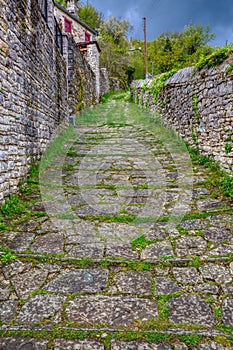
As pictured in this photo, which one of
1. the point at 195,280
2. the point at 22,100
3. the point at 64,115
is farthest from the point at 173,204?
the point at 64,115

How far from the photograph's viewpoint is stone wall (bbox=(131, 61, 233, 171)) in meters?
4.75

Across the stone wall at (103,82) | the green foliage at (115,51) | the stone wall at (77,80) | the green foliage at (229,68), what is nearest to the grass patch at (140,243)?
the green foliage at (229,68)

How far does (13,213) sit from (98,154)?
3.25 metres

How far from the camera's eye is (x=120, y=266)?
103 inches

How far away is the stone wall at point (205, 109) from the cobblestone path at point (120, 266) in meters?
0.73

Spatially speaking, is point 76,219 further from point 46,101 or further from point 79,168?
→ point 46,101

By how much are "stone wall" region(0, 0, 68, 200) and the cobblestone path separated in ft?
1.98

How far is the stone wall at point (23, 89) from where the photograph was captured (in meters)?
3.74

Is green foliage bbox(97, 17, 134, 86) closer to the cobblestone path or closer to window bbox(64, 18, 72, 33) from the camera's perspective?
window bbox(64, 18, 72, 33)

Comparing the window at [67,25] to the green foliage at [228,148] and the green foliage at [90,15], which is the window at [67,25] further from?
the green foliage at [228,148]

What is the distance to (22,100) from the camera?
448 centimetres

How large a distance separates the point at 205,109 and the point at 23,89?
362cm

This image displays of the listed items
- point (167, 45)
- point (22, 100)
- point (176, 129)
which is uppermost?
point (167, 45)

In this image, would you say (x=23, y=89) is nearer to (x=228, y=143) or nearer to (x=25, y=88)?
(x=25, y=88)
